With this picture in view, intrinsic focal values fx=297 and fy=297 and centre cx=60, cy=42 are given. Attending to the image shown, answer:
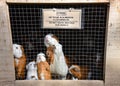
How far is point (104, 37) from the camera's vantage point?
2838mm

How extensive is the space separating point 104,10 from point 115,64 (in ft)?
1.73

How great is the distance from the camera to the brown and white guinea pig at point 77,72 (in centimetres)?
297

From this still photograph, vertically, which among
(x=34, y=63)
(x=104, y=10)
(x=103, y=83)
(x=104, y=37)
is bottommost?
(x=103, y=83)

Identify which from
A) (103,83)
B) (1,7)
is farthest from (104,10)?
(1,7)

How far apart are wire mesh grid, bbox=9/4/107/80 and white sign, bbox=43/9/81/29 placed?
0.14ft

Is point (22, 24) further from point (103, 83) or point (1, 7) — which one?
point (103, 83)

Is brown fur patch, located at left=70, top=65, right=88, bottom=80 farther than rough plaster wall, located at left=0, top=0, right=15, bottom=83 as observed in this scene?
Yes

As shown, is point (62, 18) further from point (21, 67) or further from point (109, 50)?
point (21, 67)

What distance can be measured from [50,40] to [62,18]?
26cm

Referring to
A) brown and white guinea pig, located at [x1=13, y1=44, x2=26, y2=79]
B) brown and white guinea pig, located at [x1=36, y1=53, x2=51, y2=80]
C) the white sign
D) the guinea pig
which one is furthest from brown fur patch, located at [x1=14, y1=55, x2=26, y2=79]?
the white sign

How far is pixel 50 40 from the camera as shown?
9.43 feet

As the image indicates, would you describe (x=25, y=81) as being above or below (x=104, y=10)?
below

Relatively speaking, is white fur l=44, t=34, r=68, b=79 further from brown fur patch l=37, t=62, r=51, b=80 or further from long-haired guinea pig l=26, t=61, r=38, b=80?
long-haired guinea pig l=26, t=61, r=38, b=80

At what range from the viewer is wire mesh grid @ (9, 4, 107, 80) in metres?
2.78
